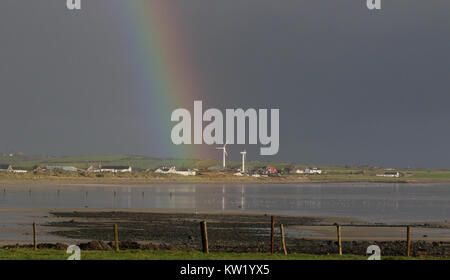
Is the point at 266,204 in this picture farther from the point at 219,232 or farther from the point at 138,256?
the point at 138,256

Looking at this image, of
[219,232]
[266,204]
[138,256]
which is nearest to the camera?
[138,256]

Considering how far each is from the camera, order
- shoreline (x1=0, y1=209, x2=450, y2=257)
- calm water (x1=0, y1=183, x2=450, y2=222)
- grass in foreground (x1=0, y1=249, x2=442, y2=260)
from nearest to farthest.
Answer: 1. grass in foreground (x1=0, y1=249, x2=442, y2=260)
2. shoreline (x1=0, y1=209, x2=450, y2=257)
3. calm water (x1=0, y1=183, x2=450, y2=222)

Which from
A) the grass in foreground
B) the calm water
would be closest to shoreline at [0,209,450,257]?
the grass in foreground

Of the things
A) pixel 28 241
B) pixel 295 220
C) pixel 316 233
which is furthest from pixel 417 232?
pixel 28 241

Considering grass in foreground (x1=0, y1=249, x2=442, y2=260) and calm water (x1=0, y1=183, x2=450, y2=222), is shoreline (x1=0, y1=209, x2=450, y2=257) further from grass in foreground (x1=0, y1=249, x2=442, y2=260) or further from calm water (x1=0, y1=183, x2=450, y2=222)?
calm water (x1=0, y1=183, x2=450, y2=222)

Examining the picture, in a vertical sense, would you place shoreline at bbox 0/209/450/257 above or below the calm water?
above

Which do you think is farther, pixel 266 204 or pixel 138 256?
pixel 266 204

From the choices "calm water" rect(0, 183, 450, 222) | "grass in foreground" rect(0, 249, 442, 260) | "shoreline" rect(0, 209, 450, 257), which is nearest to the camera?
"grass in foreground" rect(0, 249, 442, 260)

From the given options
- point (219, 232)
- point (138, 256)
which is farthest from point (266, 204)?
point (138, 256)

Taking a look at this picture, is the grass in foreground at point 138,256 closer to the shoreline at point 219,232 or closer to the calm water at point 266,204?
the shoreline at point 219,232
